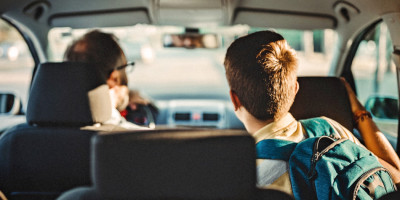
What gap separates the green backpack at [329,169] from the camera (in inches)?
64.8

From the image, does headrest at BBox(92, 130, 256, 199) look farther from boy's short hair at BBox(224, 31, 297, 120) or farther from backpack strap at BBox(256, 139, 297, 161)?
A: boy's short hair at BBox(224, 31, 297, 120)

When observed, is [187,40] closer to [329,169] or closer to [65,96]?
[65,96]

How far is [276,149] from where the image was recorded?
5.90ft

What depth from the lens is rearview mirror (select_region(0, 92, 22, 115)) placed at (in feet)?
15.9

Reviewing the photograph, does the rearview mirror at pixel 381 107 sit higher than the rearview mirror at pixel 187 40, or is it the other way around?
the rearview mirror at pixel 187 40

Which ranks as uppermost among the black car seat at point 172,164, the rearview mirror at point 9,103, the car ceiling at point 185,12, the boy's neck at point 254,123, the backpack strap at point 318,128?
the car ceiling at point 185,12

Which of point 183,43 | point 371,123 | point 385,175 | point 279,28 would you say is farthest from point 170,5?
point 385,175

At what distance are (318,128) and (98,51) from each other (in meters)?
1.78

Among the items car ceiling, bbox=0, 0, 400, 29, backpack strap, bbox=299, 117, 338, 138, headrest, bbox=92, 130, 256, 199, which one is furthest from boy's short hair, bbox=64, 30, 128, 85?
headrest, bbox=92, 130, 256, 199

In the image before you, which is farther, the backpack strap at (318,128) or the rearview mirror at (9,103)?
the rearview mirror at (9,103)

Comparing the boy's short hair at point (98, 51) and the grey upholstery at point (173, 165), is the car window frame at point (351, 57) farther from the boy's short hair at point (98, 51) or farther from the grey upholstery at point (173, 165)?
the grey upholstery at point (173, 165)

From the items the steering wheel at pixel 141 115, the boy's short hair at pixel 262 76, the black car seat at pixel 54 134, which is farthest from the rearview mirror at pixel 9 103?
the boy's short hair at pixel 262 76

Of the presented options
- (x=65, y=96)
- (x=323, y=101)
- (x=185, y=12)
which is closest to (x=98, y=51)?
(x=65, y=96)

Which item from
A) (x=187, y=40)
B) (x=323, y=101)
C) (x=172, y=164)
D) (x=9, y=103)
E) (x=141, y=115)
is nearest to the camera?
→ (x=172, y=164)
